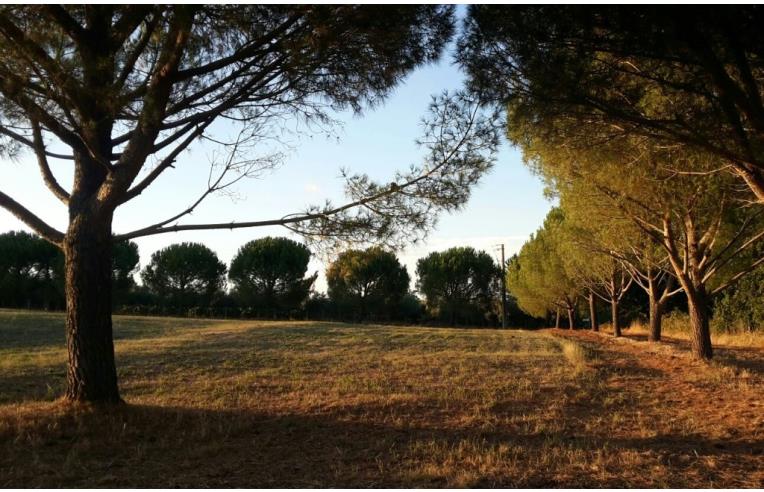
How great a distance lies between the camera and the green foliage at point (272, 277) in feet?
167

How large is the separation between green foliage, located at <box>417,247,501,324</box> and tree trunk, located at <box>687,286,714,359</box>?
42.5 metres

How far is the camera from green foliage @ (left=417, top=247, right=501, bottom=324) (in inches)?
2181

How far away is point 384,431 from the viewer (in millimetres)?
6258

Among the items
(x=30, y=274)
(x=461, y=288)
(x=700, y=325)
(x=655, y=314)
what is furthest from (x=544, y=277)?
(x=30, y=274)

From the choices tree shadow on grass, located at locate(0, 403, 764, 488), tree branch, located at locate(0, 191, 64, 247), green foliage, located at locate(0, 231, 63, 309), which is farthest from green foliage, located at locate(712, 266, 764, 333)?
green foliage, located at locate(0, 231, 63, 309)

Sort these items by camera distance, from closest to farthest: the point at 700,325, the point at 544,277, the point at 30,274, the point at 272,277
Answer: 1. the point at 700,325
2. the point at 544,277
3. the point at 30,274
4. the point at 272,277

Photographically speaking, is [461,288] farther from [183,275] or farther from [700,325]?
[700,325]

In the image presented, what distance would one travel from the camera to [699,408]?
757 cm

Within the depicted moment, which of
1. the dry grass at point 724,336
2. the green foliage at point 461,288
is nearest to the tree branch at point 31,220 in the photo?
the dry grass at point 724,336

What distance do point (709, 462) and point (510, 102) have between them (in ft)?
14.4

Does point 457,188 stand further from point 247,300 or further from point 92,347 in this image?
point 247,300

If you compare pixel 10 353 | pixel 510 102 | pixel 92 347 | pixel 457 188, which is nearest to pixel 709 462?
pixel 457 188

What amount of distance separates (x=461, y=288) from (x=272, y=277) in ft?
60.9

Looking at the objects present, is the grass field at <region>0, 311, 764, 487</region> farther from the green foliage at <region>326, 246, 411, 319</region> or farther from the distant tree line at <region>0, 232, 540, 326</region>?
the green foliage at <region>326, 246, 411, 319</region>
